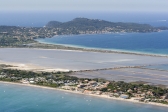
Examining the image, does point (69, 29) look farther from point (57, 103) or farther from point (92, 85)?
point (57, 103)

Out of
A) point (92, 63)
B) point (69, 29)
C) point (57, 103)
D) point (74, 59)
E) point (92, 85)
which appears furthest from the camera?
point (69, 29)

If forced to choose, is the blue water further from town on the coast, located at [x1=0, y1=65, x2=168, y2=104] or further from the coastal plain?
the coastal plain

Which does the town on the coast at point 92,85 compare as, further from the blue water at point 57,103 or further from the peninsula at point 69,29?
the peninsula at point 69,29

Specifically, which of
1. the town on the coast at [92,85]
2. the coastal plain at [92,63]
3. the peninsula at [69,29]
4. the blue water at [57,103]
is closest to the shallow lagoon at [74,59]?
the coastal plain at [92,63]

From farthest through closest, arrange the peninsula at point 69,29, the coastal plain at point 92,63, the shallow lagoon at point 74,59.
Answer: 1. the peninsula at point 69,29
2. the shallow lagoon at point 74,59
3. the coastal plain at point 92,63

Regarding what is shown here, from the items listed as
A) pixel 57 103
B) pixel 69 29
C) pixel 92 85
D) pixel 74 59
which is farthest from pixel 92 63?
pixel 69 29

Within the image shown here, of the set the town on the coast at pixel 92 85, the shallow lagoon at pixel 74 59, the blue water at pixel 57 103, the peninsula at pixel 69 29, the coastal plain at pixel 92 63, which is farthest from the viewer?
the peninsula at pixel 69 29
